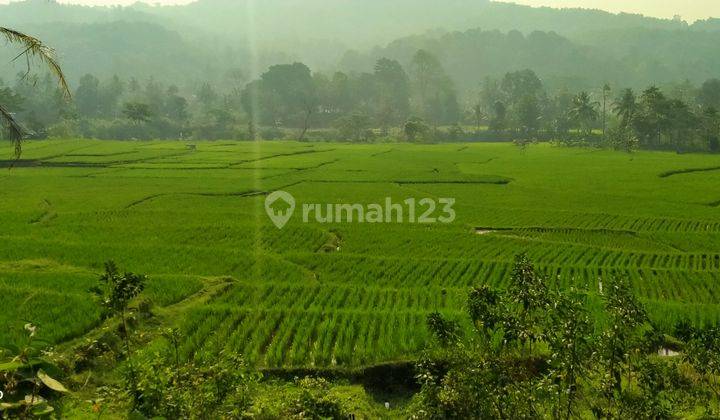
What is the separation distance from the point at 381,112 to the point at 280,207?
7627 centimetres

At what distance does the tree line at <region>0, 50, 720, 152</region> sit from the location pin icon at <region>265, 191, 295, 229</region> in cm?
4392

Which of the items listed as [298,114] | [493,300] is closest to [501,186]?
[493,300]

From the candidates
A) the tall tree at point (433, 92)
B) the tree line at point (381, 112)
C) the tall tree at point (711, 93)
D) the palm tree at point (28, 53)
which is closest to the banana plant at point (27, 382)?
the palm tree at point (28, 53)

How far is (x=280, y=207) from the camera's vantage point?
910 inches

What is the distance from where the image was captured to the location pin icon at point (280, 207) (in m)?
20.4

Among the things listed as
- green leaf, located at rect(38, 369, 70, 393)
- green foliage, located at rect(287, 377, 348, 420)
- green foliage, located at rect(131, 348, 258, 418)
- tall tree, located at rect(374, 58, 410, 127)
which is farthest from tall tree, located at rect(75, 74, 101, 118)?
green leaf, located at rect(38, 369, 70, 393)

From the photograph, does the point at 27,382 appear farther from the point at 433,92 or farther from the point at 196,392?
the point at 433,92

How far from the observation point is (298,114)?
102 metres

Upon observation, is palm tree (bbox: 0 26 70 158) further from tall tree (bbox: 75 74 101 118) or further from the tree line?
tall tree (bbox: 75 74 101 118)

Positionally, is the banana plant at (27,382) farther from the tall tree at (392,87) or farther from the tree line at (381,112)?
the tall tree at (392,87)

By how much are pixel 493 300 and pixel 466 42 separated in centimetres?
17765

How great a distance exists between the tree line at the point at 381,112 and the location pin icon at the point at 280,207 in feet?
144

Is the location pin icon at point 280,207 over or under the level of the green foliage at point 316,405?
over

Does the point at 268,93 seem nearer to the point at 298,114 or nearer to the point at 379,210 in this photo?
the point at 298,114
